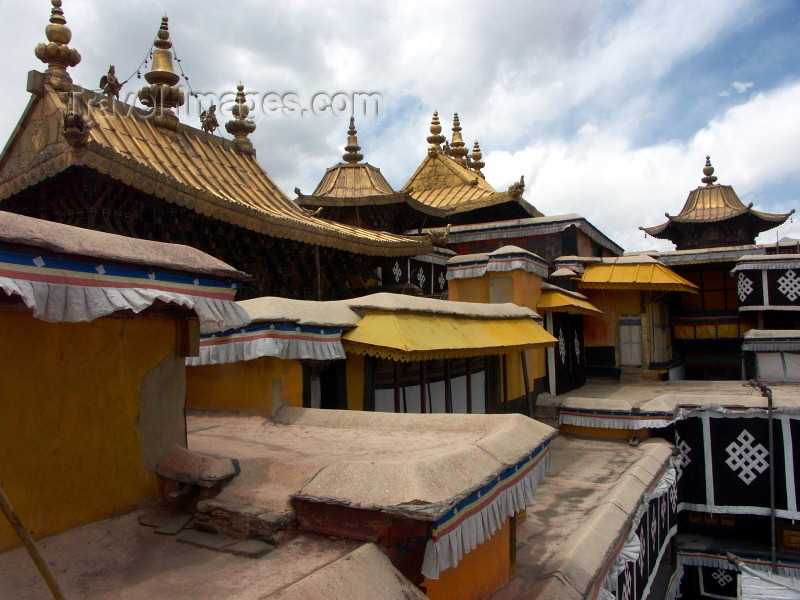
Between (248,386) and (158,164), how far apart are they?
13.8ft

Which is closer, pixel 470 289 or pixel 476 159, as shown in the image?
pixel 470 289

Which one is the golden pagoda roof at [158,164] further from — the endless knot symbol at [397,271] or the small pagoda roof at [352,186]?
the small pagoda roof at [352,186]

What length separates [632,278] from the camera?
1669cm

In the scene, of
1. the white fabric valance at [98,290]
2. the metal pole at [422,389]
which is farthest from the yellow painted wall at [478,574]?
the metal pole at [422,389]

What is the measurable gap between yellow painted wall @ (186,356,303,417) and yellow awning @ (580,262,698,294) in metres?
12.0

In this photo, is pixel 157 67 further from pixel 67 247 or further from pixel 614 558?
pixel 614 558

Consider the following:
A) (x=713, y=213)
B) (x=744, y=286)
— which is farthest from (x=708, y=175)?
(x=744, y=286)

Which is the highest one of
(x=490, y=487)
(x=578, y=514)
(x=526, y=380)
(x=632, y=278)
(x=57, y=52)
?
(x=57, y=52)

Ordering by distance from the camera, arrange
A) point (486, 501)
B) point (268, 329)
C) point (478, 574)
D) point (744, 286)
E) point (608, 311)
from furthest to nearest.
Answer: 1. point (744, 286)
2. point (608, 311)
3. point (268, 329)
4. point (478, 574)
5. point (486, 501)

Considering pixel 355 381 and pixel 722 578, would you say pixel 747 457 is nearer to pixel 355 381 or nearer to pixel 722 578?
pixel 722 578

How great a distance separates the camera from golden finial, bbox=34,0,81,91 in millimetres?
7781

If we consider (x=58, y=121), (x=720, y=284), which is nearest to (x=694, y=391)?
(x=720, y=284)

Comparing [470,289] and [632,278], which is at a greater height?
[632,278]

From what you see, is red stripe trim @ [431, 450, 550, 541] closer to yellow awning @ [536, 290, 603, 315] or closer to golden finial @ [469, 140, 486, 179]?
yellow awning @ [536, 290, 603, 315]
